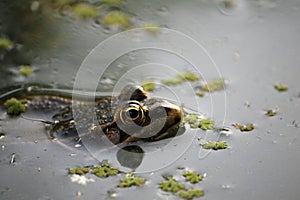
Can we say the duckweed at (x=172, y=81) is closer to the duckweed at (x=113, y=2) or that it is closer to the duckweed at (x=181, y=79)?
the duckweed at (x=181, y=79)

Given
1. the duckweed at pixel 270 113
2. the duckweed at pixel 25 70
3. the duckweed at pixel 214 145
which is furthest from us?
the duckweed at pixel 25 70

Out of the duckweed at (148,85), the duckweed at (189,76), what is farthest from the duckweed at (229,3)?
the duckweed at (148,85)

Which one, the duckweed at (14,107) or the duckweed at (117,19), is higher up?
the duckweed at (117,19)

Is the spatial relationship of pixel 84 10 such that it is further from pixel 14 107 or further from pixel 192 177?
pixel 192 177

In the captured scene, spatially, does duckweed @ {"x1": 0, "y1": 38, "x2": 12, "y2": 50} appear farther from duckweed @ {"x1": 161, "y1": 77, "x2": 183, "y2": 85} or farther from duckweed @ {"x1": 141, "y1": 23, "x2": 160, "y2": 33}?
duckweed @ {"x1": 161, "y1": 77, "x2": 183, "y2": 85}

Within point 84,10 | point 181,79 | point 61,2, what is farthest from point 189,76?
point 61,2

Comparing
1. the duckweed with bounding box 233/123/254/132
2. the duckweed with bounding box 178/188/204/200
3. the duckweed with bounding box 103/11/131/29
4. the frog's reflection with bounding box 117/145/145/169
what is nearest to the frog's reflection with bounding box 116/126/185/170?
the frog's reflection with bounding box 117/145/145/169
